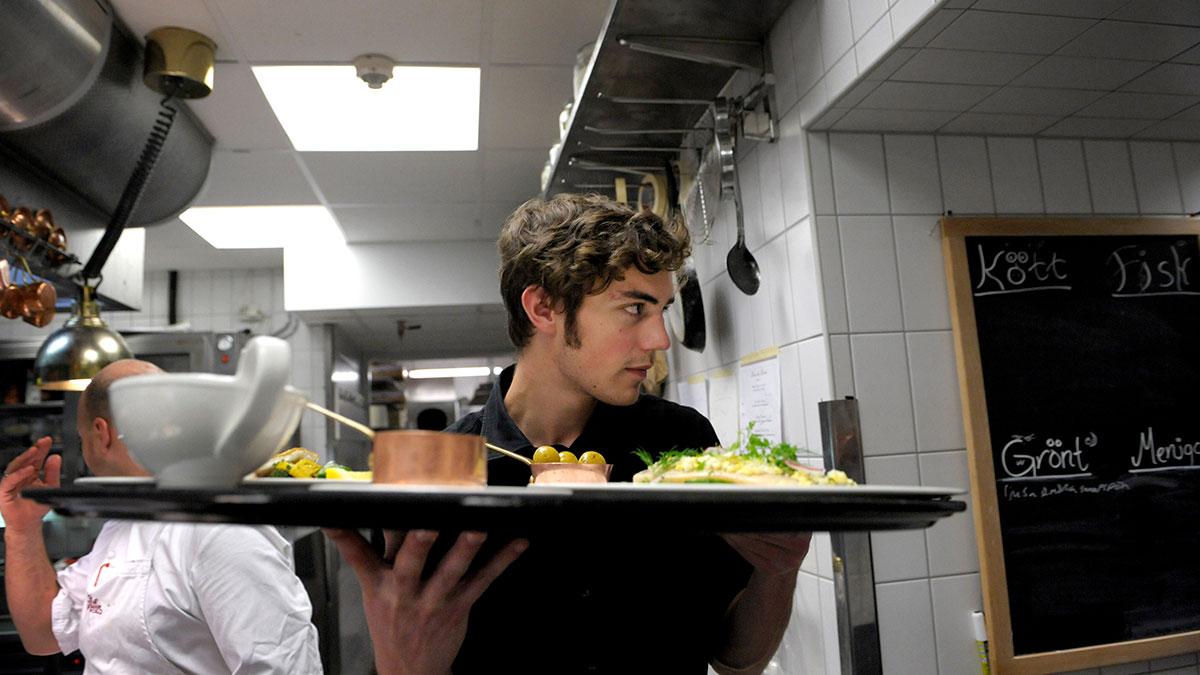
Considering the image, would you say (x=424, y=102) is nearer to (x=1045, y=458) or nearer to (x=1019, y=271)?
(x=1019, y=271)

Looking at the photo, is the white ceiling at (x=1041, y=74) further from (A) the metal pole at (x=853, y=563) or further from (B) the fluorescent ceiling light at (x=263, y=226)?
(B) the fluorescent ceiling light at (x=263, y=226)

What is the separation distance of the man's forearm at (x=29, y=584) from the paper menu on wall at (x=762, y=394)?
166 cm

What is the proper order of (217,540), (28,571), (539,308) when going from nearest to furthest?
(539,308) → (217,540) → (28,571)

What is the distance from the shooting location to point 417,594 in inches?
27.3

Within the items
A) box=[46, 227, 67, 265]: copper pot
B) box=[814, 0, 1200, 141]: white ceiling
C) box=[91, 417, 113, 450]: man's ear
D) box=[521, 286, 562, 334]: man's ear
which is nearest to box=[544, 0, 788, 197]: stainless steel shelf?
box=[814, 0, 1200, 141]: white ceiling

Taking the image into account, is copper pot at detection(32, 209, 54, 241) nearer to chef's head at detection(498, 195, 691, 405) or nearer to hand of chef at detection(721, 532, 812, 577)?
chef's head at detection(498, 195, 691, 405)

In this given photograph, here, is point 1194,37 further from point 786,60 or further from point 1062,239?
point 786,60

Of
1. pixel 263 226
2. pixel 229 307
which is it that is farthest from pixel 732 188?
pixel 229 307

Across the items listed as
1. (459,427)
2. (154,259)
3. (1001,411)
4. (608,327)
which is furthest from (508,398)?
(154,259)

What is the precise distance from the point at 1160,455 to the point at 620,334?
148cm

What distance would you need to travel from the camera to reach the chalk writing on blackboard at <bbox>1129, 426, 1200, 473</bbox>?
183 centimetres

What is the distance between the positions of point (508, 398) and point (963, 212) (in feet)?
3.92

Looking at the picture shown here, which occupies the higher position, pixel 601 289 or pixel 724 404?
pixel 601 289

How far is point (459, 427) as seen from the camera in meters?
1.37
